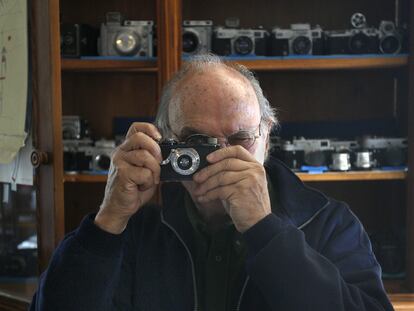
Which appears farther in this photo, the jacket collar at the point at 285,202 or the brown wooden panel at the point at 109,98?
the brown wooden panel at the point at 109,98

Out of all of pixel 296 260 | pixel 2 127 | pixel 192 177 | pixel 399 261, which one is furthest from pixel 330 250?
pixel 2 127

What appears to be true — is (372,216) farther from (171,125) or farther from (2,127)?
(2,127)

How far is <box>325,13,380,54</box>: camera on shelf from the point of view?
58.1 inches

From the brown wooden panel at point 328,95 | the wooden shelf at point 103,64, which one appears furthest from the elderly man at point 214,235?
the brown wooden panel at point 328,95

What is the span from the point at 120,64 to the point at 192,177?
26.4 inches

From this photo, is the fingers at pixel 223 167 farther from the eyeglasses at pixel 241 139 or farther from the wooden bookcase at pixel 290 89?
the wooden bookcase at pixel 290 89

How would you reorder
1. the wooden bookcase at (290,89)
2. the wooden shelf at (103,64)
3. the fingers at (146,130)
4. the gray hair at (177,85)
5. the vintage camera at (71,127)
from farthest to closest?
the wooden bookcase at (290,89) < the vintage camera at (71,127) < the wooden shelf at (103,64) < the gray hair at (177,85) < the fingers at (146,130)

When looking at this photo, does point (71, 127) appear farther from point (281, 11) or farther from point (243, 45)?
point (281, 11)

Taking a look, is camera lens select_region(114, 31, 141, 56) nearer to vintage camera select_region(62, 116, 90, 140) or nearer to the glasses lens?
vintage camera select_region(62, 116, 90, 140)

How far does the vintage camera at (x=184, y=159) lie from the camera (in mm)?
846

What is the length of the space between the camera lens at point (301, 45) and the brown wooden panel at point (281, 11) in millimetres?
217

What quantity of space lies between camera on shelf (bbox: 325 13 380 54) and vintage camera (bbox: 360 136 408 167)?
9.5 inches

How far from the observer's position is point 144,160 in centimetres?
86

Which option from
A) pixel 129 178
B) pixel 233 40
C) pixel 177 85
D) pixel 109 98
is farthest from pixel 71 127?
pixel 129 178
